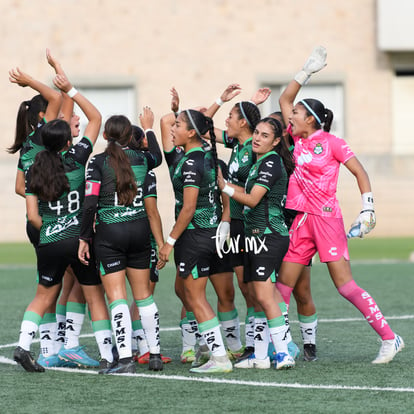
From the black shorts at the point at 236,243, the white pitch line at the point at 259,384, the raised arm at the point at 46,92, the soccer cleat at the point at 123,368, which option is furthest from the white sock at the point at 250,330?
the raised arm at the point at 46,92

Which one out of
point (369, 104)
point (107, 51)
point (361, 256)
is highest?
point (107, 51)

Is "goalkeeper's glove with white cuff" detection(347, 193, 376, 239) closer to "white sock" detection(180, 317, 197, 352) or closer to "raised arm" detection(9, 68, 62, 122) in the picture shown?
"white sock" detection(180, 317, 197, 352)

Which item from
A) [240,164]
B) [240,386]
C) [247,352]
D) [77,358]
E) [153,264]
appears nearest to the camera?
[240,386]

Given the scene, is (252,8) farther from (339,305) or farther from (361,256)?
(339,305)

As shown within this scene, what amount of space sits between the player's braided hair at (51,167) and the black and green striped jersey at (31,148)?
17.0 inches

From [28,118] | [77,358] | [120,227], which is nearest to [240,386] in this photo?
[120,227]

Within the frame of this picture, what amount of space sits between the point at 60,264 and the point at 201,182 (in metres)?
1.34

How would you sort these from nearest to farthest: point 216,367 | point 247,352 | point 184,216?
point 184,216, point 216,367, point 247,352

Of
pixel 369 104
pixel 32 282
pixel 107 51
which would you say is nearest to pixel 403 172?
pixel 369 104

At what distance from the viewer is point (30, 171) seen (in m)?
7.71

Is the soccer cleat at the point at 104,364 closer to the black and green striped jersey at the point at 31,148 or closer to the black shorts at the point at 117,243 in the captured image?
the black shorts at the point at 117,243

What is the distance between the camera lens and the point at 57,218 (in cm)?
779

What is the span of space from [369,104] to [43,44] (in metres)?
9.31

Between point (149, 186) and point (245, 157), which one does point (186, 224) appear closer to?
point (149, 186)
